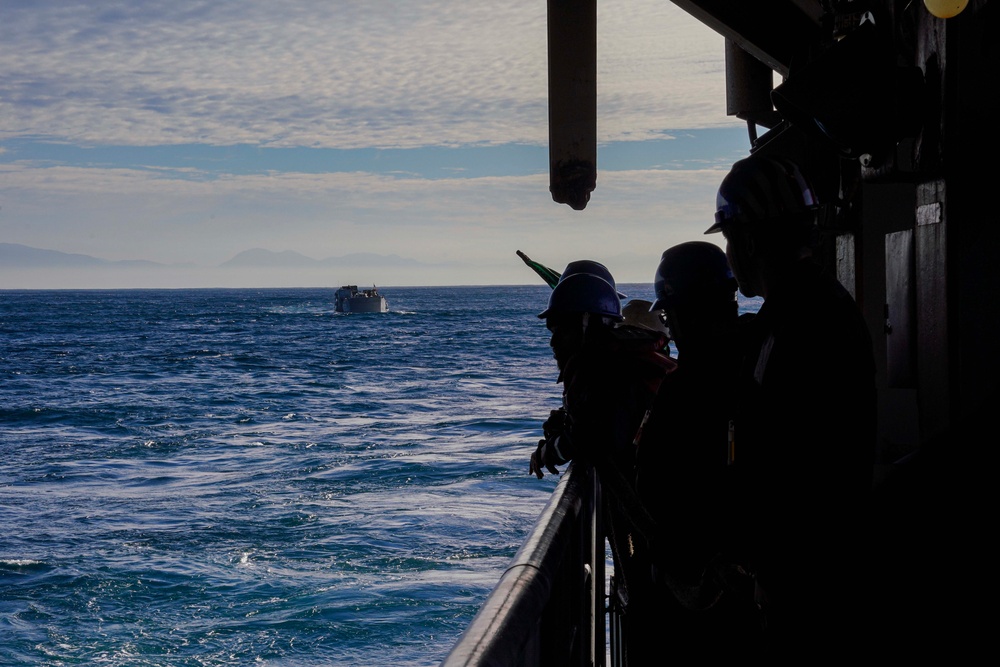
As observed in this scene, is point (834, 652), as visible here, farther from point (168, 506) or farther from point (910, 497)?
point (168, 506)

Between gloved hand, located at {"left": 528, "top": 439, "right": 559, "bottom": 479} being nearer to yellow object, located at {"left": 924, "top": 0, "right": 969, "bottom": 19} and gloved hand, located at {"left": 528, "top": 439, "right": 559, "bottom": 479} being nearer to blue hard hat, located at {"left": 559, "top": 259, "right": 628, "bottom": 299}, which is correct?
blue hard hat, located at {"left": 559, "top": 259, "right": 628, "bottom": 299}

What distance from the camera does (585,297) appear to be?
414cm

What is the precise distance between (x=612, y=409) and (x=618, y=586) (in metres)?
0.82

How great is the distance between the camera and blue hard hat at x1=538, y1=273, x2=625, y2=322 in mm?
4129

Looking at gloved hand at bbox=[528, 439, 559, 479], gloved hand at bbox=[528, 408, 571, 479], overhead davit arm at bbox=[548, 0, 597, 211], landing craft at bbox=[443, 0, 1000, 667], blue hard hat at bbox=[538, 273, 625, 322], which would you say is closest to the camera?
landing craft at bbox=[443, 0, 1000, 667]

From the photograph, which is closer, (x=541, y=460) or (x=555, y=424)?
(x=555, y=424)

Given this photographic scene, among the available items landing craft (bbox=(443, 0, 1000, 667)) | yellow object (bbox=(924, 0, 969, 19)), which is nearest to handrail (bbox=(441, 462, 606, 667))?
landing craft (bbox=(443, 0, 1000, 667))

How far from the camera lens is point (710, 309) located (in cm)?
323

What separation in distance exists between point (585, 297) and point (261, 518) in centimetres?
1444

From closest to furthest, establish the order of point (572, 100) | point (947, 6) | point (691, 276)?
point (947, 6), point (691, 276), point (572, 100)

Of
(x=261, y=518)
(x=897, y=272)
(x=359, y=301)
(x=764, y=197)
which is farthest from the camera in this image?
(x=359, y=301)

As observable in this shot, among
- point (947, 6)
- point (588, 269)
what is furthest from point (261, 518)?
point (947, 6)

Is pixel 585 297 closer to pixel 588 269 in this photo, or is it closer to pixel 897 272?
pixel 588 269

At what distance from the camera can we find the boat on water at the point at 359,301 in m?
128
